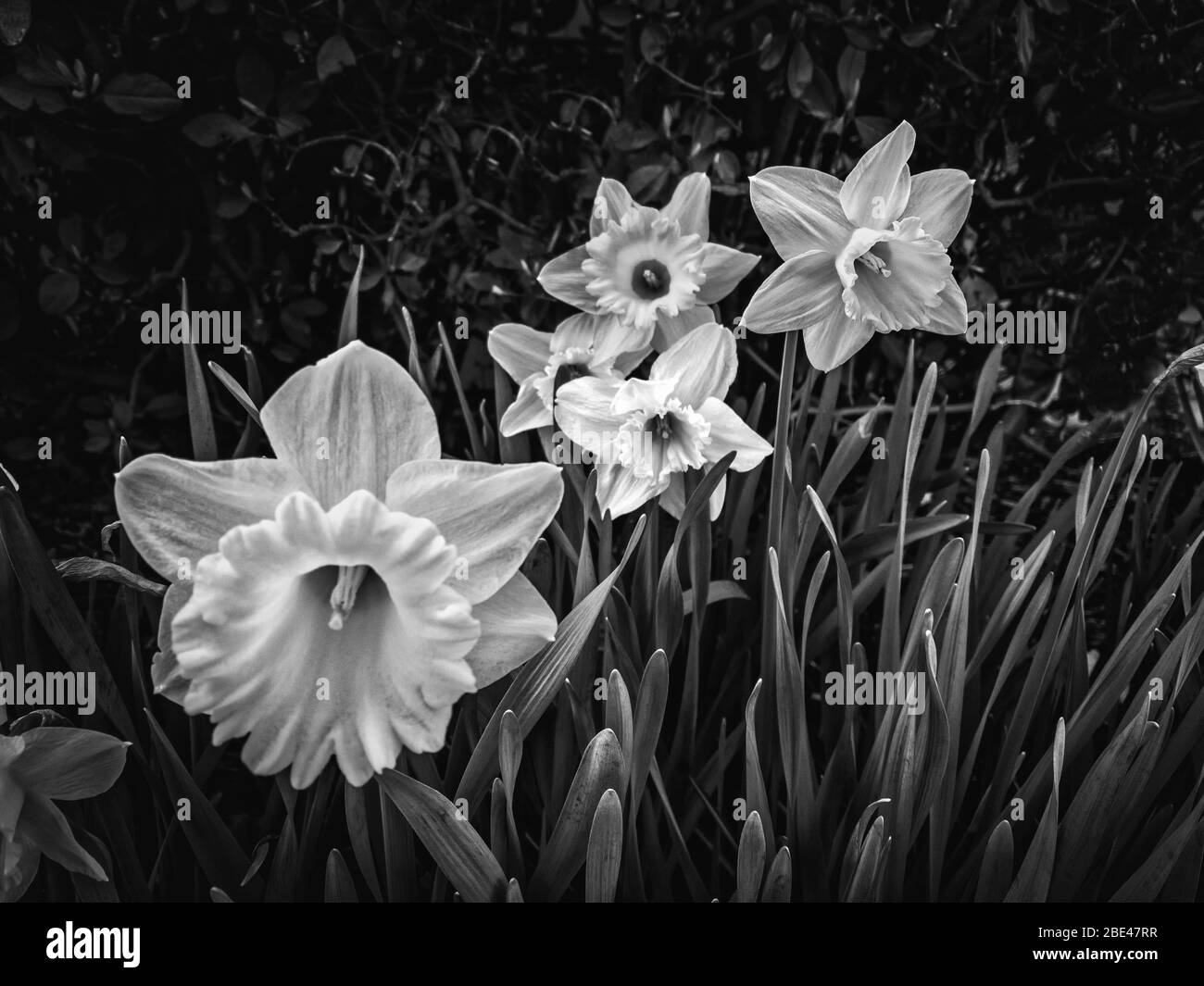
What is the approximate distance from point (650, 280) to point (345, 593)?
0.57m

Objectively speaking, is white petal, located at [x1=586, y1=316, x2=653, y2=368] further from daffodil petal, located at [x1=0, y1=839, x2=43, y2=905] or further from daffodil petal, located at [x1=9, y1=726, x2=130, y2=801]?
daffodil petal, located at [x1=0, y1=839, x2=43, y2=905]

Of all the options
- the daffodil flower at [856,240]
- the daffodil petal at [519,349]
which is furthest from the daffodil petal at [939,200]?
the daffodil petal at [519,349]

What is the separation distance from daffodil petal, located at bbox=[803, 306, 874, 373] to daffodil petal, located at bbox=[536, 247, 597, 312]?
32cm

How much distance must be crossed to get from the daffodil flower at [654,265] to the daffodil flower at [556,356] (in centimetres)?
2

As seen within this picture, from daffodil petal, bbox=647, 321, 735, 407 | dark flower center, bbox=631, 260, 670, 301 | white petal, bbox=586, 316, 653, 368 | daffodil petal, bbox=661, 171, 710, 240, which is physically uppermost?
daffodil petal, bbox=661, 171, 710, 240

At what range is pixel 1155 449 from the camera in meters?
1.38

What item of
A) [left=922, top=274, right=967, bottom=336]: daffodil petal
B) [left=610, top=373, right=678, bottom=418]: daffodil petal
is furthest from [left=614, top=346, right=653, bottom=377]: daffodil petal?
[left=922, top=274, right=967, bottom=336]: daffodil petal

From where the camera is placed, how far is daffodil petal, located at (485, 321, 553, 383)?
3.86 ft

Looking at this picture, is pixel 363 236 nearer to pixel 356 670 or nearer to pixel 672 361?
pixel 672 361

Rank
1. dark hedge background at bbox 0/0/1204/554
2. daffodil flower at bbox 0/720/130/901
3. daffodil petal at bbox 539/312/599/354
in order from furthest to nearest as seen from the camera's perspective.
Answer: dark hedge background at bbox 0/0/1204/554, daffodil petal at bbox 539/312/599/354, daffodil flower at bbox 0/720/130/901

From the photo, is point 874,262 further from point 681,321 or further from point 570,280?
point 570,280

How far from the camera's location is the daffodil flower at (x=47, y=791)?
0.84m
